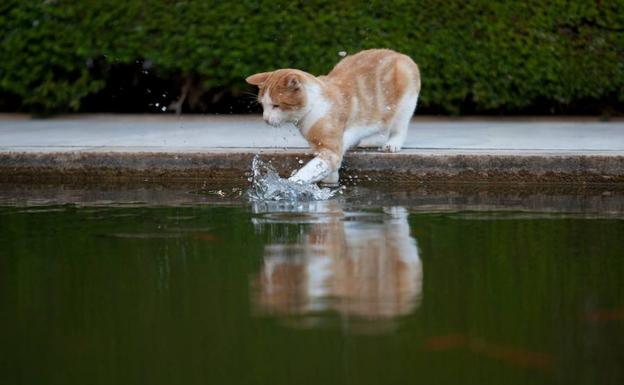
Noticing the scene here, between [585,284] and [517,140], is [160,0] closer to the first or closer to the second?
[517,140]

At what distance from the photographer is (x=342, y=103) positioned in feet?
27.7

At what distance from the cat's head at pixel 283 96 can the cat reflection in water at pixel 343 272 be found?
1.27 m

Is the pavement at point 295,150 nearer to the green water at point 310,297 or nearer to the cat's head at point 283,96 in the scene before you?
the cat's head at point 283,96

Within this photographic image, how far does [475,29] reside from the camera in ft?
34.7

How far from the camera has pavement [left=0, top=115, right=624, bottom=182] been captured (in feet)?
26.9

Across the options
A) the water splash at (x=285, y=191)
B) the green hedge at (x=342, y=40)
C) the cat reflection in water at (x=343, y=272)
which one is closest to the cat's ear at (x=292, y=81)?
the water splash at (x=285, y=191)

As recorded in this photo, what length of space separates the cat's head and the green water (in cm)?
107

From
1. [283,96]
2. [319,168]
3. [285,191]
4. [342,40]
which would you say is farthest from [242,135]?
[285,191]

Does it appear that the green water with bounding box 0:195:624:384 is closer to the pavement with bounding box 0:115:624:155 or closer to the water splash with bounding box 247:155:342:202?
the water splash with bounding box 247:155:342:202

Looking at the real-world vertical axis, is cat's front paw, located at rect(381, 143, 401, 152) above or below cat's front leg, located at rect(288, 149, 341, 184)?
above

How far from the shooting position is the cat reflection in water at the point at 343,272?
4.81 metres

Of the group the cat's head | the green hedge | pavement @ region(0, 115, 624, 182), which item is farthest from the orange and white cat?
the green hedge

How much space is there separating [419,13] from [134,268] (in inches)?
215

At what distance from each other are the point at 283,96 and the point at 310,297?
3188 millimetres
